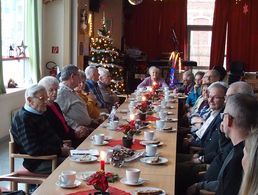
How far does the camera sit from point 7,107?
7184 millimetres

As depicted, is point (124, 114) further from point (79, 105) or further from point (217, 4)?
point (217, 4)

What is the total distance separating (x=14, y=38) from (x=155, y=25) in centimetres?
574

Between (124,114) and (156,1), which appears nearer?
(124,114)

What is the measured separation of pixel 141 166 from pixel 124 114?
7.85ft

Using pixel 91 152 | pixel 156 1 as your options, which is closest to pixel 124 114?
pixel 91 152

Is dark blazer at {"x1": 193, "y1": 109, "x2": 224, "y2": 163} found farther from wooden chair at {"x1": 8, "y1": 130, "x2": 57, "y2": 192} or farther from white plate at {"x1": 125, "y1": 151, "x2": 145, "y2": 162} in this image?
wooden chair at {"x1": 8, "y1": 130, "x2": 57, "y2": 192}

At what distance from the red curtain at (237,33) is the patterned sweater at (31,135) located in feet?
32.0

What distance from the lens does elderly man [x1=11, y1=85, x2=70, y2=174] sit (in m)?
3.60

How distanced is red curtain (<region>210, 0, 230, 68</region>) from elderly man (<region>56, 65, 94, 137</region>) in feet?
27.3

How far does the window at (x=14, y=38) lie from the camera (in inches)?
302

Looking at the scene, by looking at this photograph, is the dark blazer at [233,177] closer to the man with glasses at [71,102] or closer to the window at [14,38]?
the man with glasses at [71,102]

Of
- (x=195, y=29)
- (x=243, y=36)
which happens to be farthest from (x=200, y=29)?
(x=243, y=36)

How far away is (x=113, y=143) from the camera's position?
3.58m

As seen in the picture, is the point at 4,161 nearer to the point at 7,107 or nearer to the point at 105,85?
the point at 7,107
